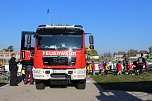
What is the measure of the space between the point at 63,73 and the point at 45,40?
6.03 feet

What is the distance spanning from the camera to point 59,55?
16.1m

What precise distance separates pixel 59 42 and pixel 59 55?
0.69 meters

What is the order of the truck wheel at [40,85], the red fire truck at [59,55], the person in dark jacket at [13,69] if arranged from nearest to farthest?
the red fire truck at [59,55]
the truck wheel at [40,85]
the person in dark jacket at [13,69]

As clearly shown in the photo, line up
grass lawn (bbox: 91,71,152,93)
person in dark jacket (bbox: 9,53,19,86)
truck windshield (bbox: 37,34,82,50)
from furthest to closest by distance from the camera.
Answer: person in dark jacket (bbox: 9,53,19,86) < grass lawn (bbox: 91,71,152,93) < truck windshield (bbox: 37,34,82,50)

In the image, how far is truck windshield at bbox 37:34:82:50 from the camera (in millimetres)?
16266

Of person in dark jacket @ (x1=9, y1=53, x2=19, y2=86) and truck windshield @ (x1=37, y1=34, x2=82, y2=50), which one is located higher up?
truck windshield @ (x1=37, y1=34, x2=82, y2=50)

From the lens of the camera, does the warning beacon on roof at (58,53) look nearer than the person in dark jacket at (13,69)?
Yes

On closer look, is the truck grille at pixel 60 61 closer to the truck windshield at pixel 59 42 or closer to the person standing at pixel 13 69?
the truck windshield at pixel 59 42

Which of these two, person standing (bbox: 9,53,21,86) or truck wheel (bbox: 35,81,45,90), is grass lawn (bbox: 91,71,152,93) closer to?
truck wheel (bbox: 35,81,45,90)

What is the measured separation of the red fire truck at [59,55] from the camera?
1605cm

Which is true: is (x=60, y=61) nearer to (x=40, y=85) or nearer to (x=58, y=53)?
(x=58, y=53)

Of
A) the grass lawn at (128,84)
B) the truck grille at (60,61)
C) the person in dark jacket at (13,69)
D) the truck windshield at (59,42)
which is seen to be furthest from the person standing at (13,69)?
the grass lawn at (128,84)

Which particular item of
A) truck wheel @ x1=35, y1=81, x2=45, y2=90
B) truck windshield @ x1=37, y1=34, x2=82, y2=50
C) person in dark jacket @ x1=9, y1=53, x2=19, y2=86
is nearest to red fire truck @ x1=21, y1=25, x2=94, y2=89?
truck windshield @ x1=37, y1=34, x2=82, y2=50

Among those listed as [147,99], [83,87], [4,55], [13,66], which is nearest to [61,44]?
[83,87]
